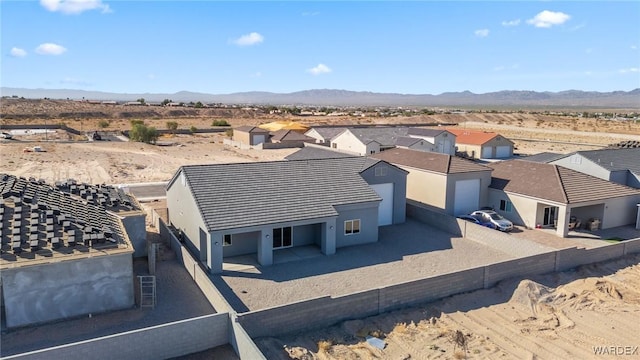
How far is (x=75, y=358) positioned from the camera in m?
14.1

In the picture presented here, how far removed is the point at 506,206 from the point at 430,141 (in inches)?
1156

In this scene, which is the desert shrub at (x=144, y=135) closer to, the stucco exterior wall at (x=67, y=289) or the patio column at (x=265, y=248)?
the patio column at (x=265, y=248)

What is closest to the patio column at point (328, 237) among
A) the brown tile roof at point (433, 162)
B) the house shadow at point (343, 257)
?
the house shadow at point (343, 257)

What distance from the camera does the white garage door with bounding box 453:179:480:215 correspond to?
107 feet

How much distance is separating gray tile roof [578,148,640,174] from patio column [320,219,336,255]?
20345mm

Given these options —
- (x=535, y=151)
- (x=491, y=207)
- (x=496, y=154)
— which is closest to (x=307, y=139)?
(x=496, y=154)

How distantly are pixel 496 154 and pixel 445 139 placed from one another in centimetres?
798

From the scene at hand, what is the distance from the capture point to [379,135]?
62.3m

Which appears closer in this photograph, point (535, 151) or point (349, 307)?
point (349, 307)

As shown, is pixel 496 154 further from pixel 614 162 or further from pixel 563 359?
pixel 563 359

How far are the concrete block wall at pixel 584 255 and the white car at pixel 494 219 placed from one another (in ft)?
19.1

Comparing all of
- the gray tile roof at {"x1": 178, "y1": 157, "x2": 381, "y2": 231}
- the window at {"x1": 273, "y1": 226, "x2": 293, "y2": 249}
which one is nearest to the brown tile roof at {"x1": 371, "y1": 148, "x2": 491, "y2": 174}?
the gray tile roof at {"x1": 178, "y1": 157, "x2": 381, "y2": 231}

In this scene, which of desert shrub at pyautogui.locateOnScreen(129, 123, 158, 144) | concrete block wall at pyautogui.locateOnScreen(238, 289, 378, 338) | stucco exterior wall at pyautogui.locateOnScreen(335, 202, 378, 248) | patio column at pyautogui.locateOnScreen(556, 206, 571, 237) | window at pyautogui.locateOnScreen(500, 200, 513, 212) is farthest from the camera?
desert shrub at pyautogui.locateOnScreen(129, 123, 158, 144)

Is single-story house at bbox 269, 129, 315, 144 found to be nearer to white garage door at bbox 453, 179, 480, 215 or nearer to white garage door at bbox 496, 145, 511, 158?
white garage door at bbox 496, 145, 511, 158
